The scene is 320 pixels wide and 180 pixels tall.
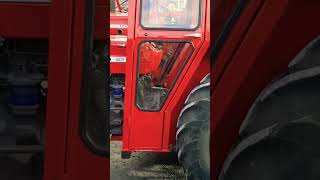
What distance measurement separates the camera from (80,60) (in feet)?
5.74

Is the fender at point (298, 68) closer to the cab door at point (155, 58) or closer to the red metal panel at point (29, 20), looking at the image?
the red metal panel at point (29, 20)

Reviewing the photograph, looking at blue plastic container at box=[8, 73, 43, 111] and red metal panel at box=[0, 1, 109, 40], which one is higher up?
red metal panel at box=[0, 1, 109, 40]

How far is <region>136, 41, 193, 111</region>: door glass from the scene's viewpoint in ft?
14.9

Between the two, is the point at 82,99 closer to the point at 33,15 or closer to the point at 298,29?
the point at 33,15

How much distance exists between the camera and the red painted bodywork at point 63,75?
1709 millimetres

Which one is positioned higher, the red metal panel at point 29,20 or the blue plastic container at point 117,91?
the red metal panel at point 29,20

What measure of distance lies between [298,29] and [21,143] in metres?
1.14

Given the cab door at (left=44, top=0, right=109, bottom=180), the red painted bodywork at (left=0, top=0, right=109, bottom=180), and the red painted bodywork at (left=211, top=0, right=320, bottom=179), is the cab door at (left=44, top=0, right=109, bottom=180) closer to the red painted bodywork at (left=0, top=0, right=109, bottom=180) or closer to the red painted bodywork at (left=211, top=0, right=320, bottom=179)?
the red painted bodywork at (left=0, top=0, right=109, bottom=180)

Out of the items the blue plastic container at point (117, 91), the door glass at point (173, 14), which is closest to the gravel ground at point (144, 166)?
the blue plastic container at point (117, 91)

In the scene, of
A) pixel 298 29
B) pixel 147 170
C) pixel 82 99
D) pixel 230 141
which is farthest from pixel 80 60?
pixel 147 170

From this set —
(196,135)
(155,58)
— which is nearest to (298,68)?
(196,135)

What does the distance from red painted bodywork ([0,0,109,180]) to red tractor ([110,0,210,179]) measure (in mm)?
2431

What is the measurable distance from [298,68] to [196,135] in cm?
260

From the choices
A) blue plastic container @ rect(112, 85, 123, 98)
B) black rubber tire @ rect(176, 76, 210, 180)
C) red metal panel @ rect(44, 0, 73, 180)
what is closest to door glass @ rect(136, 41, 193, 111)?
black rubber tire @ rect(176, 76, 210, 180)
